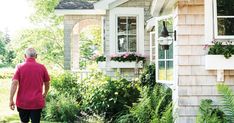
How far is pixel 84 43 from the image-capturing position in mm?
34281

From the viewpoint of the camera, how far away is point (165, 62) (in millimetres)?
10859

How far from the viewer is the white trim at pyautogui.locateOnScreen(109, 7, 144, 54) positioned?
1492 centimetres

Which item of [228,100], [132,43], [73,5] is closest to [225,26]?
[228,100]

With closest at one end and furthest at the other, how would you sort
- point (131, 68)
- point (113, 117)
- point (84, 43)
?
point (113, 117)
point (131, 68)
point (84, 43)

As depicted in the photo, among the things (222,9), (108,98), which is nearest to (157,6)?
(222,9)

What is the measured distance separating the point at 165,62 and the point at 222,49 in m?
2.61

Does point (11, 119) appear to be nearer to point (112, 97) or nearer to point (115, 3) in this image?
point (112, 97)

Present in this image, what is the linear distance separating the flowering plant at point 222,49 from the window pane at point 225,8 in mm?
571

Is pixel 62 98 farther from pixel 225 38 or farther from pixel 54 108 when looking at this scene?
pixel 225 38

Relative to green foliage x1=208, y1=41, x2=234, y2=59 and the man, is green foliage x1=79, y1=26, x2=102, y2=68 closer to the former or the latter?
the man

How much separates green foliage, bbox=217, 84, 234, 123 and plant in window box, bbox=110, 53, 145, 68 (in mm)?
6175

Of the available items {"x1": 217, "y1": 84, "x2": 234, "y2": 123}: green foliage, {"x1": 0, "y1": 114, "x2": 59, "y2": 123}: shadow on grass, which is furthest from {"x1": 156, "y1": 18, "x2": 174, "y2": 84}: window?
{"x1": 0, "y1": 114, "x2": 59, "y2": 123}: shadow on grass

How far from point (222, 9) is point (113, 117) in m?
4.75

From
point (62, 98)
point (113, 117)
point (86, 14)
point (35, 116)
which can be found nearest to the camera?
point (35, 116)
